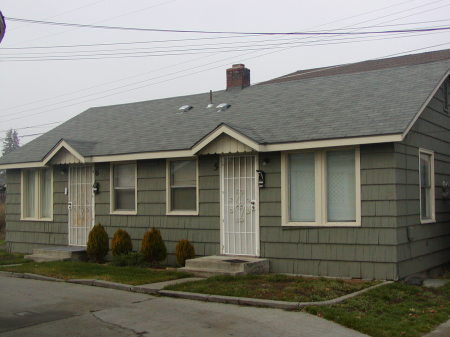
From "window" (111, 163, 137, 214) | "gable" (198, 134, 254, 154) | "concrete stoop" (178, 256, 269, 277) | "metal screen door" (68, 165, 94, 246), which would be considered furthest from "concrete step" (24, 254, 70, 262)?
"gable" (198, 134, 254, 154)

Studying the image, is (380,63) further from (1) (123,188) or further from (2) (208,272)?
(2) (208,272)

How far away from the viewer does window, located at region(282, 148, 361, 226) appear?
38.1ft

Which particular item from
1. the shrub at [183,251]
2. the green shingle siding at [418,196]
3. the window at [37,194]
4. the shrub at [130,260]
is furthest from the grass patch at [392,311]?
the window at [37,194]

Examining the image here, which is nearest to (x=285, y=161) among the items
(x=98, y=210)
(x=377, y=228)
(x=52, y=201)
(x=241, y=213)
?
A: (x=241, y=213)

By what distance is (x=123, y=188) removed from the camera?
50.0 ft

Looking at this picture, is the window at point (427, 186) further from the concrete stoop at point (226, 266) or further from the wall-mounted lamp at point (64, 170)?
the wall-mounted lamp at point (64, 170)

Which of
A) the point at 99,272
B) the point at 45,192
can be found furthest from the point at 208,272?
the point at 45,192

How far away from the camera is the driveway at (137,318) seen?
779cm

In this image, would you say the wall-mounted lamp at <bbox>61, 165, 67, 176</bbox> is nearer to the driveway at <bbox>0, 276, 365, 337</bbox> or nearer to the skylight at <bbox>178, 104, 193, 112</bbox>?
the skylight at <bbox>178, 104, 193, 112</bbox>

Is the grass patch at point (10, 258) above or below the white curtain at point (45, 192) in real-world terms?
below

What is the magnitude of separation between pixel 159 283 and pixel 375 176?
4.50 meters

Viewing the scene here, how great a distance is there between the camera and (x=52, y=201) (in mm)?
16734

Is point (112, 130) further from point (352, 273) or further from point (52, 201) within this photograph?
point (352, 273)

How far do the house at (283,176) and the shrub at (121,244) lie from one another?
36 cm
